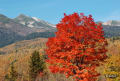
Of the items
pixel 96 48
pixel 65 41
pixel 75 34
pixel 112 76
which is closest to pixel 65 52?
pixel 65 41

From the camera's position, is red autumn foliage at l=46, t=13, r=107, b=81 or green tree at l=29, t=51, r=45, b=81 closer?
red autumn foliage at l=46, t=13, r=107, b=81

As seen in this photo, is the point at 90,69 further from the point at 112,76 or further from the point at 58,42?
the point at 112,76

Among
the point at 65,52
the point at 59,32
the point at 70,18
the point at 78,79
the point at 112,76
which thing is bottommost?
the point at 112,76

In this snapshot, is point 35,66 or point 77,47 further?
point 35,66

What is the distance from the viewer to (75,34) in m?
19.7

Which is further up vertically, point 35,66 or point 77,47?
point 77,47

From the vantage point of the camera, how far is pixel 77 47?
18.7 metres

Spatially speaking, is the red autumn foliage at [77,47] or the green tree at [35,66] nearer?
the red autumn foliage at [77,47]

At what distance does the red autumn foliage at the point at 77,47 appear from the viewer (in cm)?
1888

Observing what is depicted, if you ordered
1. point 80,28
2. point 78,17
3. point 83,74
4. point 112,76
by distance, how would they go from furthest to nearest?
point 112,76 → point 78,17 → point 80,28 → point 83,74

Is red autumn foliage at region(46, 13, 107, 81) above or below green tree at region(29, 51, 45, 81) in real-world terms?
above

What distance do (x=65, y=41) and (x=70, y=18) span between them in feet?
10.8

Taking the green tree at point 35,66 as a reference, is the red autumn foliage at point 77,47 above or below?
above

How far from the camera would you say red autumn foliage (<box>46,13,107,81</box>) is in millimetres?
18875
